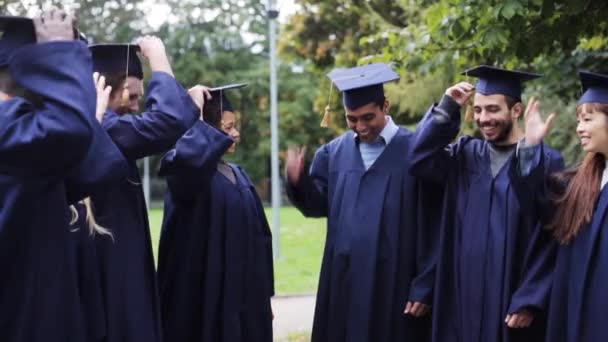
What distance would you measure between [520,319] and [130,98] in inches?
87.7

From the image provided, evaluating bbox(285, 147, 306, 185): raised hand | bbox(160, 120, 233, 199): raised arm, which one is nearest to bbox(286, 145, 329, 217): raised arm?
bbox(285, 147, 306, 185): raised hand

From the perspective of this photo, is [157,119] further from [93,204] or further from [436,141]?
[436,141]

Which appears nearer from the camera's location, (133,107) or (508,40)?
(133,107)

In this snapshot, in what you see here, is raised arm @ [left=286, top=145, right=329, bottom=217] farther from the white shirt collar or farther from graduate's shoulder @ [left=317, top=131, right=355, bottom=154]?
the white shirt collar

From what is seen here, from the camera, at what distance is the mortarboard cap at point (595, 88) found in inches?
162

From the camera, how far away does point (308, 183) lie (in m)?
5.04

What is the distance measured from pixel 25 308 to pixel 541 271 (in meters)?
2.61

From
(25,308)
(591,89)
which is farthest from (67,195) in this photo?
(591,89)

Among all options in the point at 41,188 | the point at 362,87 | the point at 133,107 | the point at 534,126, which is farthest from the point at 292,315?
the point at 41,188

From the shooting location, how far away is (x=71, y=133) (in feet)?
7.95

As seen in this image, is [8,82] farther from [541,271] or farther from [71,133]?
[541,271]

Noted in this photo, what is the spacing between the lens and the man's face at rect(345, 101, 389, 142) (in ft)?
16.1

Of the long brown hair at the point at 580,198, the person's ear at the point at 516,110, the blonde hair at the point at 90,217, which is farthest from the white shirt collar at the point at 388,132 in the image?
the blonde hair at the point at 90,217

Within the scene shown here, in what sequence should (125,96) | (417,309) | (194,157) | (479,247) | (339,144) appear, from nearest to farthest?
1. (125,96)
2. (194,157)
3. (479,247)
4. (417,309)
5. (339,144)
